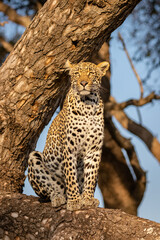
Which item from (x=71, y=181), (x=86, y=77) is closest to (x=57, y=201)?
(x=71, y=181)

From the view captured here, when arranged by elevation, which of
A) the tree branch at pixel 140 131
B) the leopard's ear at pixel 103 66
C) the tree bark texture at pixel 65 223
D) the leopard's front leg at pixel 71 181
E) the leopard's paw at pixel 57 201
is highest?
the tree branch at pixel 140 131

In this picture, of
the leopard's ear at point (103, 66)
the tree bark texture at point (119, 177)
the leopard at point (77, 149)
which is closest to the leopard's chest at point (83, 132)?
the leopard at point (77, 149)

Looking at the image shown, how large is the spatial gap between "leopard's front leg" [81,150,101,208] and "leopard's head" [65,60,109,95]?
749 mm

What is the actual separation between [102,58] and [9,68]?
4.28m

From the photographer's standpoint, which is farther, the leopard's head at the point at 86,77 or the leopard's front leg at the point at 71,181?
the leopard's front leg at the point at 71,181

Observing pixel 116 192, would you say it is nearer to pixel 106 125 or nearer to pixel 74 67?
pixel 106 125

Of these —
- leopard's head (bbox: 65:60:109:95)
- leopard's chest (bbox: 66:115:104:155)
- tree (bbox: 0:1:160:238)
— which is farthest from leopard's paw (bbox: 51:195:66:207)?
leopard's head (bbox: 65:60:109:95)

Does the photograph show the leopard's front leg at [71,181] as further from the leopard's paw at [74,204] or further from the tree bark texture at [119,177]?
the tree bark texture at [119,177]

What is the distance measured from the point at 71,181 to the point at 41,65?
166cm

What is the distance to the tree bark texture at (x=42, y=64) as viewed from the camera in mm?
4934

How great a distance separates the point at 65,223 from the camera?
14.3 ft

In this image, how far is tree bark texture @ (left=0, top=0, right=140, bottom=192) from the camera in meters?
4.93

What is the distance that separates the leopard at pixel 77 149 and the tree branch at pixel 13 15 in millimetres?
5556

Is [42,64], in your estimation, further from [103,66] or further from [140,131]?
[140,131]
